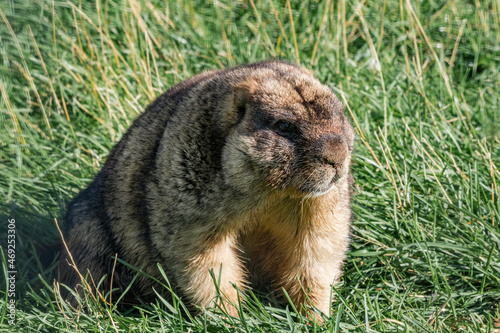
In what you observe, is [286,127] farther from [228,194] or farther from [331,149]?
[228,194]

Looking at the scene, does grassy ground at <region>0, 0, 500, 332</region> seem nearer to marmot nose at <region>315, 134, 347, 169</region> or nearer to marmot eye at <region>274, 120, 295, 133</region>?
marmot nose at <region>315, 134, 347, 169</region>

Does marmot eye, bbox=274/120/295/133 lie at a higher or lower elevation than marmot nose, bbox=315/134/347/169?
higher

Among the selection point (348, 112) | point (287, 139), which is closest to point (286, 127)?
point (287, 139)

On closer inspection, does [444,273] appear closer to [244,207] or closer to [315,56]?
Result: [244,207]

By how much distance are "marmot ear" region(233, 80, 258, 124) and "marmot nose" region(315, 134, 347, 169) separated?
0.56 metres

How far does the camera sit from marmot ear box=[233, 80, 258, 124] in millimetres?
3840

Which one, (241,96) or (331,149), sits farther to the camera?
(241,96)

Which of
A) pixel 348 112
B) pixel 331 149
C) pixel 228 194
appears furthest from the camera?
Result: pixel 348 112

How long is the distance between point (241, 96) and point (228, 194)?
62 cm

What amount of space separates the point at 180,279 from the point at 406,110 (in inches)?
128

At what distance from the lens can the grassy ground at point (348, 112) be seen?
4.30 metres

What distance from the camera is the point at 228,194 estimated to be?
150 inches

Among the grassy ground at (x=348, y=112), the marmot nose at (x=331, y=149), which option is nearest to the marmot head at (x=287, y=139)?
the marmot nose at (x=331, y=149)

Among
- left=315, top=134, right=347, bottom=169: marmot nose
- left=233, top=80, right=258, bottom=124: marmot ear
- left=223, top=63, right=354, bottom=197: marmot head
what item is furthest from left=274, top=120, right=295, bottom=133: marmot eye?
left=233, top=80, right=258, bottom=124: marmot ear
